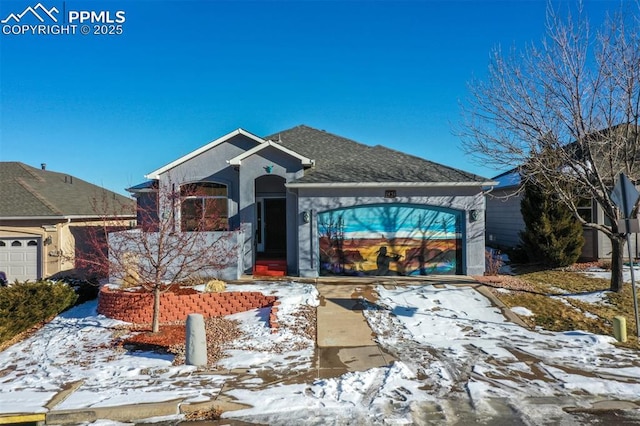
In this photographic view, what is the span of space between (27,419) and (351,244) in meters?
9.99

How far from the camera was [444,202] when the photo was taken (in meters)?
14.0

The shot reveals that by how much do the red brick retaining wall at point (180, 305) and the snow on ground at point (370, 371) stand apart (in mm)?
615

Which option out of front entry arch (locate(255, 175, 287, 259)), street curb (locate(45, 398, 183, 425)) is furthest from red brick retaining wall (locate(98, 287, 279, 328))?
street curb (locate(45, 398, 183, 425))

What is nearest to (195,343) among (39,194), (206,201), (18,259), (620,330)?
(620,330)

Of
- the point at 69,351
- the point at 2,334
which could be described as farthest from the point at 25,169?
the point at 69,351

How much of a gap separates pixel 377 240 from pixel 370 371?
25.2 feet

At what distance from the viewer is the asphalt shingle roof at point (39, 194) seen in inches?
657

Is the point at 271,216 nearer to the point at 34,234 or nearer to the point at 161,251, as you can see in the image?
the point at 161,251

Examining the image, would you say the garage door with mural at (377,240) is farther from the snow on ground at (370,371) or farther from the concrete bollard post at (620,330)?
the concrete bollard post at (620,330)

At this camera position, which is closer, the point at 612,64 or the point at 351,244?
the point at 612,64

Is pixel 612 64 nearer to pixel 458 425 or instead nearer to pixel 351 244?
pixel 351 244

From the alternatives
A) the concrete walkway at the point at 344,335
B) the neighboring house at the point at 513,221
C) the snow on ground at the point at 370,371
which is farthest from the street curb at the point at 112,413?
the neighboring house at the point at 513,221

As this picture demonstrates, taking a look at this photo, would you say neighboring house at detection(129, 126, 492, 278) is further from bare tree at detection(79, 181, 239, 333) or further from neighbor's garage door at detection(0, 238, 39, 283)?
neighbor's garage door at detection(0, 238, 39, 283)

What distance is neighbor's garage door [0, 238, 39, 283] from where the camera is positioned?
1666 centimetres
